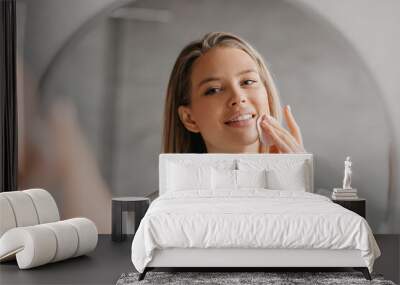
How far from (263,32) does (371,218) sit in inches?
93.4

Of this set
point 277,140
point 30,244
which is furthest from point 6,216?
point 277,140

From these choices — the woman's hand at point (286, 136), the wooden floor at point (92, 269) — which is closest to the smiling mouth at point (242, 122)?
the woman's hand at point (286, 136)

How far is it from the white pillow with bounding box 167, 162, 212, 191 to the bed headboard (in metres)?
0.34

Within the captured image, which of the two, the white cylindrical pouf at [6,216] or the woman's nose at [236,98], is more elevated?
the woman's nose at [236,98]

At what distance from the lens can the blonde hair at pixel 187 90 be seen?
23.0 feet

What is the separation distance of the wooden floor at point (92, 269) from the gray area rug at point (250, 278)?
8.0 inches

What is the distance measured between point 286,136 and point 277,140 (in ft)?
0.36

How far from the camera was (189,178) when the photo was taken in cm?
640

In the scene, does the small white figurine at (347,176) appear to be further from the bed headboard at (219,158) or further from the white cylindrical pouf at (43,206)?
the white cylindrical pouf at (43,206)

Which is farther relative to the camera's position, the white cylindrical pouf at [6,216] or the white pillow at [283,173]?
the white pillow at [283,173]

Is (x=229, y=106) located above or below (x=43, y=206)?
above

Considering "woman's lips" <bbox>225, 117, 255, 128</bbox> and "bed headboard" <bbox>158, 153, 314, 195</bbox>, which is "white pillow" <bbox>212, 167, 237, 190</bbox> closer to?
"bed headboard" <bbox>158, 153, 314, 195</bbox>

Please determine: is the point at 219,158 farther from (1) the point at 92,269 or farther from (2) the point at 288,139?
(1) the point at 92,269

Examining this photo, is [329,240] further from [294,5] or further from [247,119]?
[294,5]
